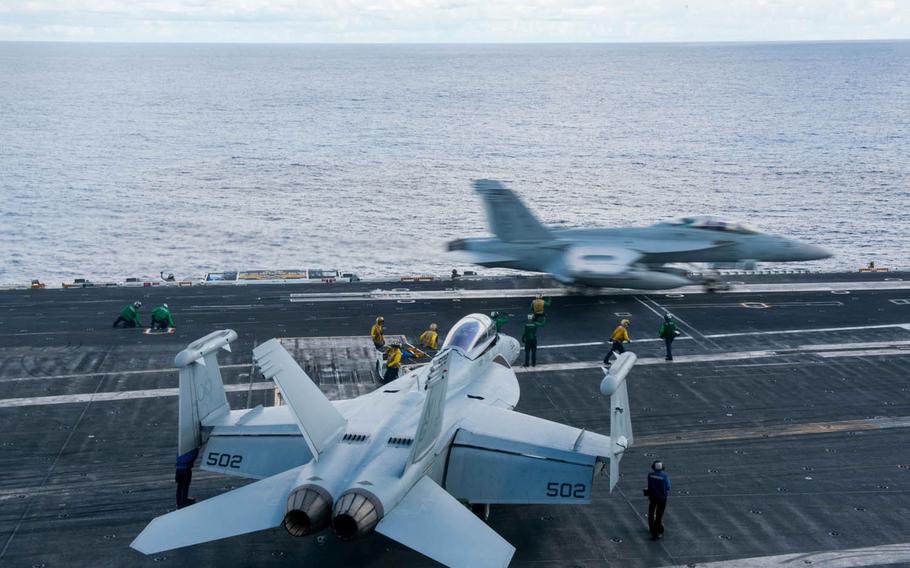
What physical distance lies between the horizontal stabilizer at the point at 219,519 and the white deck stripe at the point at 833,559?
7.52 meters

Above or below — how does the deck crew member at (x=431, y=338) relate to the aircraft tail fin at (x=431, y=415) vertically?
below

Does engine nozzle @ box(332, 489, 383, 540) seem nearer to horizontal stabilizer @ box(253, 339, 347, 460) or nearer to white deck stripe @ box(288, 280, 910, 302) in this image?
horizontal stabilizer @ box(253, 339, 347, 460)

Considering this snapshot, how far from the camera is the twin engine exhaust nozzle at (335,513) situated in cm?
1381

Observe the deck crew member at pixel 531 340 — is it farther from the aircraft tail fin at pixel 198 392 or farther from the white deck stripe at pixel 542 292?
the aircraft tail fin at pixel 198 392

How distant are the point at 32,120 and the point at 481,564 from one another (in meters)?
157

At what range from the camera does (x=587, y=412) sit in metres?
25.1

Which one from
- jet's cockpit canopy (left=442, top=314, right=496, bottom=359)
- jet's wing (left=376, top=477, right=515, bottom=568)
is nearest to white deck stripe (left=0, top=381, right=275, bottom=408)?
jet's cockpit canopy (left=442, top=314, right=496, bottom=359)

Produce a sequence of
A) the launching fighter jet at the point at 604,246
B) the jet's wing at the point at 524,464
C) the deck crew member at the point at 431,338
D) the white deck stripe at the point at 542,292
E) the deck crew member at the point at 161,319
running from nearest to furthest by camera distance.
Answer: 1. the jet's wing at the point at 524,464
2. the deck crew member at the point at 431,338
3. the deck crew member at the point at 161,319
4. the launching fighter jet at the point at 604,246
5. the white deck stripe at the point at 542,292

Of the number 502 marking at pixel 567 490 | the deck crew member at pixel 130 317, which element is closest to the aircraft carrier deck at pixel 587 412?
the deck crew member at pixel 130 317

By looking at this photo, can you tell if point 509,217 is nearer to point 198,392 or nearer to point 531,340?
point 531,340

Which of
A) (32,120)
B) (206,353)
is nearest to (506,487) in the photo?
(206,353)

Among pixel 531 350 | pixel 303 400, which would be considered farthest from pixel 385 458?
pixel 531 350

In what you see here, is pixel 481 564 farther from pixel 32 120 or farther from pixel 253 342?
pixel 32 120

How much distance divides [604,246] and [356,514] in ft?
87.5
